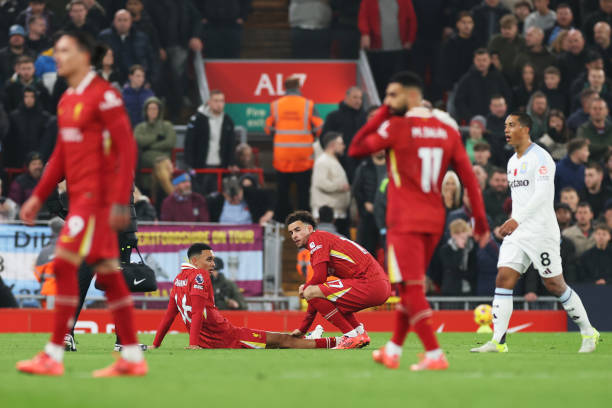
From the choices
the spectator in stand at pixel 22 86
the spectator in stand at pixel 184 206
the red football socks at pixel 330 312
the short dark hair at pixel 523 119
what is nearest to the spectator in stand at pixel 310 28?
the spectator in stand at pixel 22 86

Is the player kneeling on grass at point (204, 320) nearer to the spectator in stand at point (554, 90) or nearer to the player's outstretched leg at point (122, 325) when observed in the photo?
the player's outstretched leg at point (122, 325)

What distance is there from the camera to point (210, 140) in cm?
2109

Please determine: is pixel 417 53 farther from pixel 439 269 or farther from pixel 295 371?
pixel 295 371

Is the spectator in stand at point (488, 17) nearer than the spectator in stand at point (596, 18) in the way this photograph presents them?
No

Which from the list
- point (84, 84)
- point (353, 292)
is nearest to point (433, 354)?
point (84, 84)

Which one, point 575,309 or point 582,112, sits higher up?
point 582,112

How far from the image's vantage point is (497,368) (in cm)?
933

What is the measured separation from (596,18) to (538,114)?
12.7ft

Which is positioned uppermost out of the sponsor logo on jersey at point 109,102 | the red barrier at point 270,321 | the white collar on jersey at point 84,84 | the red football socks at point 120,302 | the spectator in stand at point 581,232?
the white collar on jersey at point 84,84

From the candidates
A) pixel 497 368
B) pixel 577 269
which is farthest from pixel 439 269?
pixel 497 368

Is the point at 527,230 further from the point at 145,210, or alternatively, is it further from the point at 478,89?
the point at 478,89

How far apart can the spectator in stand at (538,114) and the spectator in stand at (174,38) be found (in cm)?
709

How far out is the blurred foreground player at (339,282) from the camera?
13.0 metres

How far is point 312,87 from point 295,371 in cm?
1636
